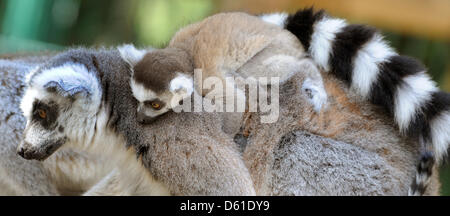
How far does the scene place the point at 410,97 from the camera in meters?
3.45

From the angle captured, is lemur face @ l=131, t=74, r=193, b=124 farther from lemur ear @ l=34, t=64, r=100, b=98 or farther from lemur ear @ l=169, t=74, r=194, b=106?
lemur ear @ l=34, t=64, r=100, b=98

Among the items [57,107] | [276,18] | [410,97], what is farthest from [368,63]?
[57,107]

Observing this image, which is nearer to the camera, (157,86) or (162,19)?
(157,86)

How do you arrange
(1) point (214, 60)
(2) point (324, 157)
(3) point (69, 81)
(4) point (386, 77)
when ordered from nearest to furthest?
1. (3) point (69, 81)
2. (2) point (324, 157)
3. (4) point (386, 77)
4. (1) point (214, 60)

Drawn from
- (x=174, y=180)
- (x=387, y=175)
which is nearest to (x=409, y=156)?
(x=387, y=175)

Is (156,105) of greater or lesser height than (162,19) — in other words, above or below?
below

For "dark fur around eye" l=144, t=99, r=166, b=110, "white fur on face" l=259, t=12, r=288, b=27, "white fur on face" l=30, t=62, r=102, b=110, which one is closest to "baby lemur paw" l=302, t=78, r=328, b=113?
"white fur on face" l=259, t=12, r=288, b=27

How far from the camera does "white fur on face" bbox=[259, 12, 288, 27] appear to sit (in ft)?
14.3

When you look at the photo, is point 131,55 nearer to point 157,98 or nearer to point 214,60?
point 157,98

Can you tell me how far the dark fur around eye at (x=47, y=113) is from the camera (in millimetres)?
3289

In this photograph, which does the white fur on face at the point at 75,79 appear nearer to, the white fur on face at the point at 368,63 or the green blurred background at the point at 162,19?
the white fur on face at the point at 368,63

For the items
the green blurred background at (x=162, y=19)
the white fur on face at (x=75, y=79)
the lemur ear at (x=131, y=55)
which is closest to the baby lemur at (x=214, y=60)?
the lemur ear at (x=131, y=55)

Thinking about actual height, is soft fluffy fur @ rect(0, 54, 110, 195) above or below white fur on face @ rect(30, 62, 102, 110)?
below

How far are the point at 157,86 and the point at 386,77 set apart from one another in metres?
1.60
